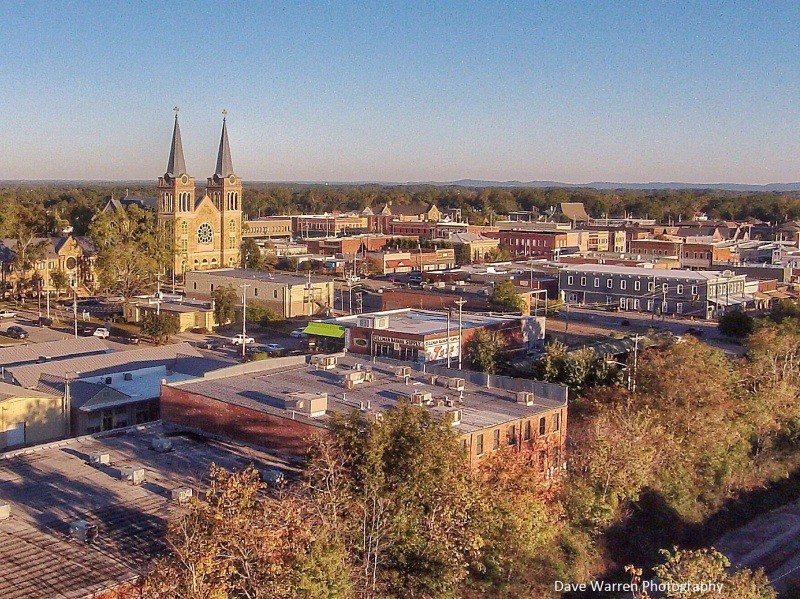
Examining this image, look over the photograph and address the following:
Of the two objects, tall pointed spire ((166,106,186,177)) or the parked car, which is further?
tall pointed spire ((166,106,186,177))

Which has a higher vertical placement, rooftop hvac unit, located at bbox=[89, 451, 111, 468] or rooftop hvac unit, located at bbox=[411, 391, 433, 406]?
rooftop hvac unit, located at bbox=[411, 391, 433, 406]

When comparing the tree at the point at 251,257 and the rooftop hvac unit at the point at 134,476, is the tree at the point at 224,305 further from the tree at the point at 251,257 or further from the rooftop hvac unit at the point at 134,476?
the rooftop hvac unit at the point at 134,476

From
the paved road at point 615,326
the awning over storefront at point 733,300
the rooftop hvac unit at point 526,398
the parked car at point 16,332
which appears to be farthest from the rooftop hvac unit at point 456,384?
the awning over storefront at point 733,300

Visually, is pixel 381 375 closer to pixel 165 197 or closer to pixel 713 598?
pixel 713 598

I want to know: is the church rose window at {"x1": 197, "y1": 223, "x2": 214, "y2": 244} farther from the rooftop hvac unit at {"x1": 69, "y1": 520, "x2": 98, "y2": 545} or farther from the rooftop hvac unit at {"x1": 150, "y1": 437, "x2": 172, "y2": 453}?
the rooftop hvac unit at {"x1": 69, "y1": 520, "x2": 98, "y2": 545}

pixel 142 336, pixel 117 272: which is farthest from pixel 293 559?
pixel 117 272

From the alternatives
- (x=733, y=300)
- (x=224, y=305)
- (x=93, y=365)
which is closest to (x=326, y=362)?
(x=93, y=365)

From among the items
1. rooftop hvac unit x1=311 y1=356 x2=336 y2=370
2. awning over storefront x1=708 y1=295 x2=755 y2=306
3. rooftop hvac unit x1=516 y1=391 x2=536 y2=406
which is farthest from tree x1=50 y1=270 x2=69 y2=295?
rooftop hvac unit x1=516 y1=391 x2=536 y2=406
